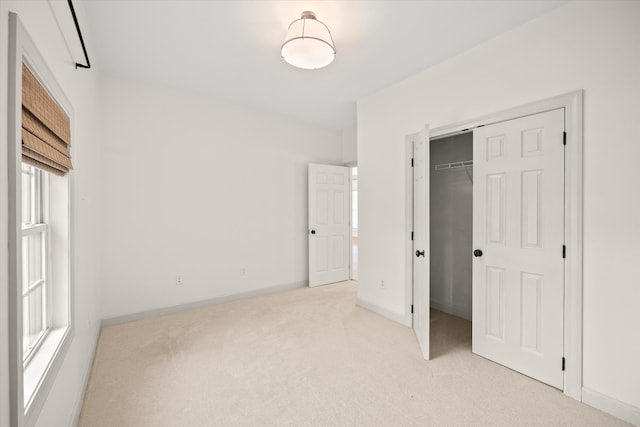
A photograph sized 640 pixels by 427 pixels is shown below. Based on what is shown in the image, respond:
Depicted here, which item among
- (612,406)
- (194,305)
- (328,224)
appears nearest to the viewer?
(612,406)

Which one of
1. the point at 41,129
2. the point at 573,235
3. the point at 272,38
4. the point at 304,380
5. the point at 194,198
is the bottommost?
the point at 304,380

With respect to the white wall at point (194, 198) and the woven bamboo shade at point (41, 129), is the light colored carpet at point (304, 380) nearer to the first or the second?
the white wall at point (194, 198)

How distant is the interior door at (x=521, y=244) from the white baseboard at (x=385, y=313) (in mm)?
765

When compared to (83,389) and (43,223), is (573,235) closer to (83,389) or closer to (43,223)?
(43,223)

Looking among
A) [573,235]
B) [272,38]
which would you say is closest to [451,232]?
[573,235]

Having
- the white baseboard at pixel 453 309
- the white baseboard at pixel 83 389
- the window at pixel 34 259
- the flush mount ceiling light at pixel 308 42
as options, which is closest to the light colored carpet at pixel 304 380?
the white baseboard at pixel 83 389

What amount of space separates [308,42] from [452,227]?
2.80 m

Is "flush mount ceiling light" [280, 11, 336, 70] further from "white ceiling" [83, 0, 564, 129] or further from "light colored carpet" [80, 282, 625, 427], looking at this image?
"light colored carpet" [80, 282, 625, 427]

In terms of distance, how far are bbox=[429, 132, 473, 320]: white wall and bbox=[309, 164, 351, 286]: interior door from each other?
65.7 inches

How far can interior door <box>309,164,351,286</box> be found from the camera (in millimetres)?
4906

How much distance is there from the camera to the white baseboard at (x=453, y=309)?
3.62 metres

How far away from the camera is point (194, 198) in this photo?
3.90 metres

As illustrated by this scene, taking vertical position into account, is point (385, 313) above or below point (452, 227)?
below

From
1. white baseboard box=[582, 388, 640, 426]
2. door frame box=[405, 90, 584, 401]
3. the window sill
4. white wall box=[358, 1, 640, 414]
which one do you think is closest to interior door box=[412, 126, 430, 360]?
white wall box=[358, 1, 640, 414]
